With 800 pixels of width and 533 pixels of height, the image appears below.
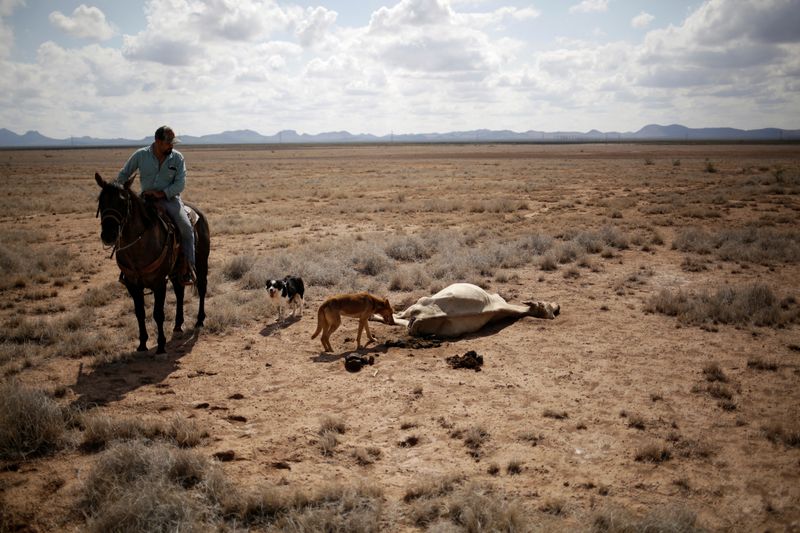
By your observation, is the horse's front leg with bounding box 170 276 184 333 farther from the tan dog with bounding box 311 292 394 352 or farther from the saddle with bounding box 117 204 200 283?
the tan dog with bounding box 311 292 394 352

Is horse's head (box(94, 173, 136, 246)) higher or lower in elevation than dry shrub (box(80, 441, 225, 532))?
higher

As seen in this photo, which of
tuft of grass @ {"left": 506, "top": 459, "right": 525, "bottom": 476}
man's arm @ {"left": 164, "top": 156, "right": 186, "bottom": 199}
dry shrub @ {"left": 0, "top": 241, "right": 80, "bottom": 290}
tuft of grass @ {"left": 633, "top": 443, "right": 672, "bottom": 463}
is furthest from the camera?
dry shrub @ {"left": 0, "top": 241, "right": 80, "bottom": 290}

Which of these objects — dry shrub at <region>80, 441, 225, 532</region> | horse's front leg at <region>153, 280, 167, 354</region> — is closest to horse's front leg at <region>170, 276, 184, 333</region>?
horse's front leg at <region>153, 280, 167, 354</region>

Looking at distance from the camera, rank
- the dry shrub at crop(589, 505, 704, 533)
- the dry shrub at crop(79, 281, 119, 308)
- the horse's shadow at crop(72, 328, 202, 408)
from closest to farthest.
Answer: the dry shrub at crop(589, 505, 704, 533) < the horse's shadow at crop(72, 328, 202, 408) < the dry shrub at crop(79, 281, 119, 308)

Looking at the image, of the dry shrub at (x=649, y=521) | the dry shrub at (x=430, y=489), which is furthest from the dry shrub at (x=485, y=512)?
the dry shrub at (x=649, y=521)

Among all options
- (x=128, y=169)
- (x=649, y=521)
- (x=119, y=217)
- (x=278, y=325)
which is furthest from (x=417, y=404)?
(x=128, y=169)

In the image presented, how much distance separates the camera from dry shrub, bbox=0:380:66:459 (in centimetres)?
498

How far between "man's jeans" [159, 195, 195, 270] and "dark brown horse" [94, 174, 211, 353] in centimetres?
11

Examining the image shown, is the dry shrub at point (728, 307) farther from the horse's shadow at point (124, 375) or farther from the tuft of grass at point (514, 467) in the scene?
the horse's shadow at point (124, 375)

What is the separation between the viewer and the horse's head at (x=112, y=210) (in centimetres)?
674

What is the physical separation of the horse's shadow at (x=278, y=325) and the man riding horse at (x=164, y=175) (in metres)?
1.76

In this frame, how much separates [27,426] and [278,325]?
4.45 meters

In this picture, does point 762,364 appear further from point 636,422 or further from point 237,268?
point 237,268

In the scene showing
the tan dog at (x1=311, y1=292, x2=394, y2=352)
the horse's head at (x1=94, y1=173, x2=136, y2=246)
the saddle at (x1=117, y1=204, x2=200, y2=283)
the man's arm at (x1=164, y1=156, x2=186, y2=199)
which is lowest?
the tan dog at (x1=311, y1=292, x2=394, y2=352)
